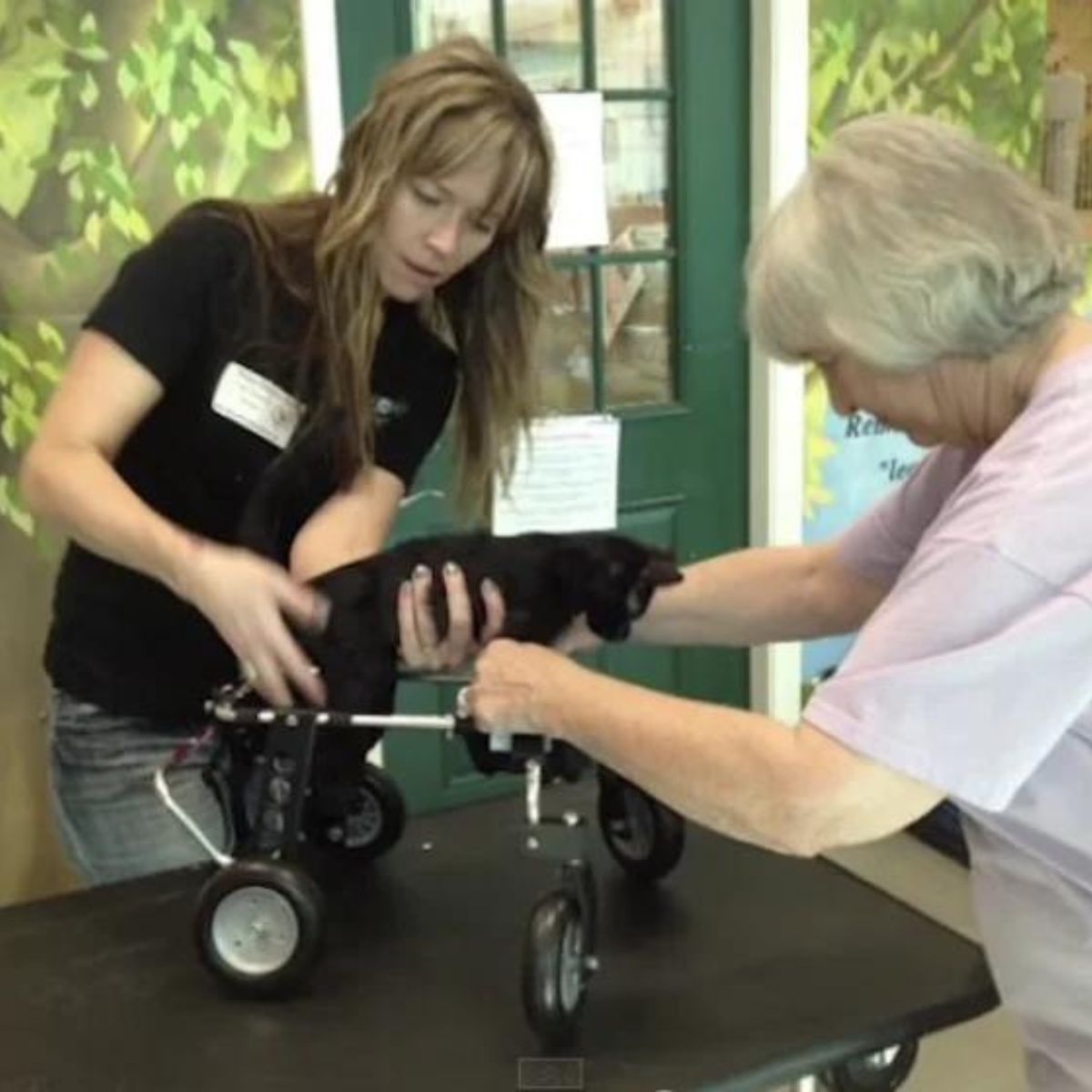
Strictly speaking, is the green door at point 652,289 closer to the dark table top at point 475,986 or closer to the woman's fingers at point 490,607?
the dark table top at point 475,986

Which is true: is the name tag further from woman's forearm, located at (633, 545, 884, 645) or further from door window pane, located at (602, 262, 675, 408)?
door window pane, located at (602, 262, 675, 408)

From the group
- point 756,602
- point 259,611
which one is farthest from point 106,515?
point 756,602

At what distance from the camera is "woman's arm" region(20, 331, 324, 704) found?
1.42 meters

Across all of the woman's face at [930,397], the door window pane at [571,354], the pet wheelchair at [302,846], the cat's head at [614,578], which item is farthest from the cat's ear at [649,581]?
the door window pane at [571,354]

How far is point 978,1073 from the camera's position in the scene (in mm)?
2543

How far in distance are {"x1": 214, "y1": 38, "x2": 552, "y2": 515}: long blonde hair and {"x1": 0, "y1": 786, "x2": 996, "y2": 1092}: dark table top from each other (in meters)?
0.47

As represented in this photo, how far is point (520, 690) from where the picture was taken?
4.39 ft

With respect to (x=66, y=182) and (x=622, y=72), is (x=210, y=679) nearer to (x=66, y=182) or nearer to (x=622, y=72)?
(x=66, y=182)

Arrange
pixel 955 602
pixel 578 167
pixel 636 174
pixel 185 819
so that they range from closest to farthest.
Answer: pixel 955 602 → pixel 185 819 → pixel 578 167 → pixel 636 174

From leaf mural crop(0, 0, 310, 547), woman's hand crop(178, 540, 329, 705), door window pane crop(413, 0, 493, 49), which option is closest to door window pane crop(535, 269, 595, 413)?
door window pane crop(413, 0, 493, 49)

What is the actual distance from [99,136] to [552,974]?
5.34 feet

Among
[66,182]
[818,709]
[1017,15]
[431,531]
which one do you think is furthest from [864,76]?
[818,709]

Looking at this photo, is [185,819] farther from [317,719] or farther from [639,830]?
[639,830]

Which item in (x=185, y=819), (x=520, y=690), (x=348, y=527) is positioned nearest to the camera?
(x=520, y=690)
